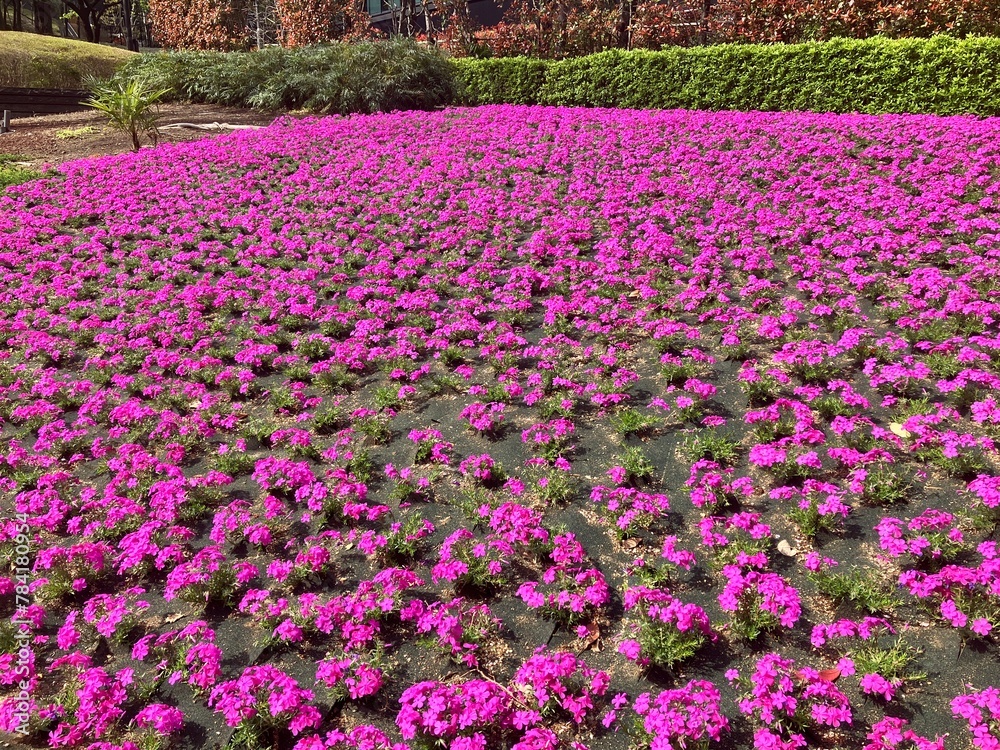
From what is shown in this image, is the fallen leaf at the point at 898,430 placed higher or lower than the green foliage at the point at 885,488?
higher

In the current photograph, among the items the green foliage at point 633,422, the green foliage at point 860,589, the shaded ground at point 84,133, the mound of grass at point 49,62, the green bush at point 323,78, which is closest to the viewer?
the green foliage at point 860,589

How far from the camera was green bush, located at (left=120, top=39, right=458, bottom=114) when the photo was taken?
21.1 meters

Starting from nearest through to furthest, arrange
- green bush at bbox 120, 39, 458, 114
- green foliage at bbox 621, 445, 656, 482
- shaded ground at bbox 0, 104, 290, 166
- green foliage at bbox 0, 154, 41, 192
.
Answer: green foliage at bbox 621, 445, 656, 482 < green foliage at bbox 0, 154, 41, 192 < shaded ground at bbox 0, 104, 290, 166 < green bush at bbox 120, 39, 458, 114

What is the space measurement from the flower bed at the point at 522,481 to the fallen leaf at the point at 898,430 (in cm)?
3

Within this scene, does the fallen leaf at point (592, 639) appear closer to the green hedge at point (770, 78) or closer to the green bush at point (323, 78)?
the green hedge at point (770, 78)

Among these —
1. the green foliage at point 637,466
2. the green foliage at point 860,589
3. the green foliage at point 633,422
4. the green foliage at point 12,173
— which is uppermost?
the green foliage at point 12,173

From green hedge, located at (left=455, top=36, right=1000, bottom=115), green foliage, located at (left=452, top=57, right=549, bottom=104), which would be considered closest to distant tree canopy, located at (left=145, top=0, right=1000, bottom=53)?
green hedge, located at (left=455, top=36, right=1000, bottom=115)

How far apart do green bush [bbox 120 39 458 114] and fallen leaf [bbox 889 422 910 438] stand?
772 inches

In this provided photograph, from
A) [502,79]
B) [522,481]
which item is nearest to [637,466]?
[522,481]

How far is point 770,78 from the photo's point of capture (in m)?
17.3

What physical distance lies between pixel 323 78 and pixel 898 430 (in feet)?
69.9

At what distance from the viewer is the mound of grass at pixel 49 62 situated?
995 inches

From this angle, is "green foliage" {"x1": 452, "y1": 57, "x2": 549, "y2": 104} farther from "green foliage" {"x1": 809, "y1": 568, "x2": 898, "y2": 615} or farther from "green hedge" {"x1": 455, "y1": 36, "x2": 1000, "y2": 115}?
"green foliage" {"x1": 809, "y1": 568, "x2": 898, "y2": 615}

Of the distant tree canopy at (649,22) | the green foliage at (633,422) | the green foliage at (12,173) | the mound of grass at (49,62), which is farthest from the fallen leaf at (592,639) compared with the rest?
the mound of grass at (49,62)
